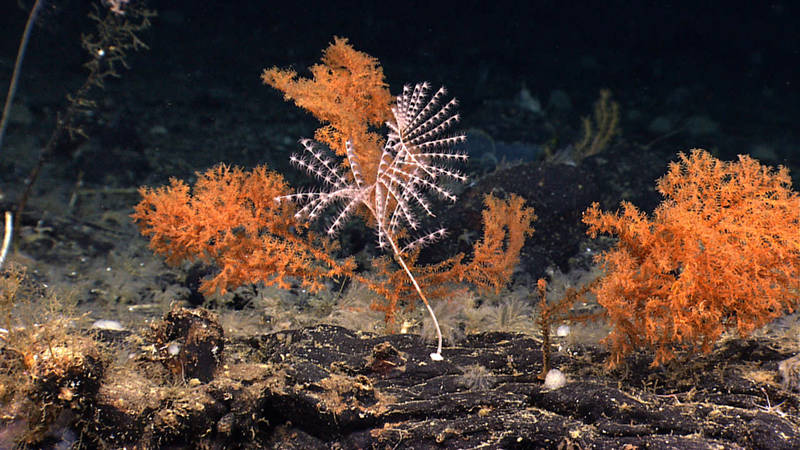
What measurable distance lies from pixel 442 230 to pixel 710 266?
175 cm

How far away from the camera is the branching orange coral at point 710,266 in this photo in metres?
2.67

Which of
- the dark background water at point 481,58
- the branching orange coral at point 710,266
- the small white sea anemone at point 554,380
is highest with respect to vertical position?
the dark background water at point 481,58

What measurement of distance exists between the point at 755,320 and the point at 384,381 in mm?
2394

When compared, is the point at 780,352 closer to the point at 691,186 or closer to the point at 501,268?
the point at 691,186

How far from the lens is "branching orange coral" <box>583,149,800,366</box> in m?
2.67

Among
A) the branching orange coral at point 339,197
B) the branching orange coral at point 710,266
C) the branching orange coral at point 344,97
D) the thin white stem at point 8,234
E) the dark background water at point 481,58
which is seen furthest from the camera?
the dark background water at point 481,58

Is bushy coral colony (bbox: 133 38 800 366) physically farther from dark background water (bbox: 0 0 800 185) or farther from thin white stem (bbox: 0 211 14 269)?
dark background water (bbox: 0 0 800 185)

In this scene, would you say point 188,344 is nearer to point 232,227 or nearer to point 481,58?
point 232,227

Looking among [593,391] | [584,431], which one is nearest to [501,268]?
[593,391]

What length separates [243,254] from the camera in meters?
3.80

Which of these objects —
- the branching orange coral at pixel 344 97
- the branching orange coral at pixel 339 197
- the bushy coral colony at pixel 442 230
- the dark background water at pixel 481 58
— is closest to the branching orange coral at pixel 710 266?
the bushy coral colony at pixel 442 230

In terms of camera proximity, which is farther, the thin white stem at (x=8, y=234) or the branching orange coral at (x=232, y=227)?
the thin white stem at (x=8, y=234)

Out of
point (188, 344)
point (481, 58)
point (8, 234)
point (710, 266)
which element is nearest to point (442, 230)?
point (710, 266)

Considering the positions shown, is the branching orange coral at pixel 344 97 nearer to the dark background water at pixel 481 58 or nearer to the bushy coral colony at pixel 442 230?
the bushy coral colony at pixel 442 230
